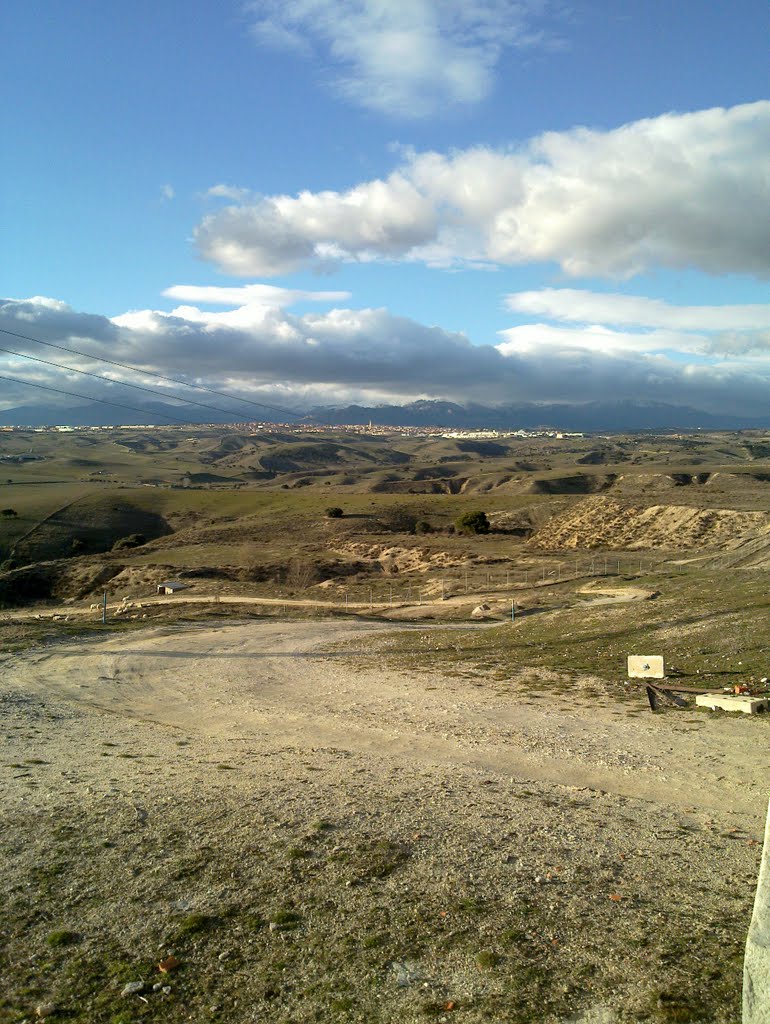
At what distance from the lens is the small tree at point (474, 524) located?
78.4 metres

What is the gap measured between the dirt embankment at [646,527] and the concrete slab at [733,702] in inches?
1595

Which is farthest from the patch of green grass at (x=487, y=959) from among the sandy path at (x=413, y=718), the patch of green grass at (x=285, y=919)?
the sandy path at (x=413, y=718)

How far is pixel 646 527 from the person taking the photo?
2721 inches

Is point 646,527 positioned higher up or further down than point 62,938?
further down

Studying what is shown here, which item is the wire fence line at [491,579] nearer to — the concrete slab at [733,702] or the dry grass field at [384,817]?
the dry grass field at [384,817]

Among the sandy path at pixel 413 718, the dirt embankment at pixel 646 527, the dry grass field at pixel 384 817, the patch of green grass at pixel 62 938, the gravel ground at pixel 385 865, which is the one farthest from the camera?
the dirt embankment at pixel 646 527

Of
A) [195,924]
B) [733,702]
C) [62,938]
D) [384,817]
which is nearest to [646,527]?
[733,702]

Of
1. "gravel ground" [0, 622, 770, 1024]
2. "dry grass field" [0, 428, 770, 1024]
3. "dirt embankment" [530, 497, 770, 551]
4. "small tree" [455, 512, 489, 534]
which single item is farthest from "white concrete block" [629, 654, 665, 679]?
"small tree" [455, 512, 489, 534]

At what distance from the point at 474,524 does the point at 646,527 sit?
18.3 m

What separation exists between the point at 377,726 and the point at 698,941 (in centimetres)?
1199

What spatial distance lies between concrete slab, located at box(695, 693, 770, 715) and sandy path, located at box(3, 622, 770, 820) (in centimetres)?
52

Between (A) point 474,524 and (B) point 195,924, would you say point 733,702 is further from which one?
(A) point 474,524

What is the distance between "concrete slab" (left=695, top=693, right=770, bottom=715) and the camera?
17828 mm

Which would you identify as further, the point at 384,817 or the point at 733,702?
the point at 733,702
